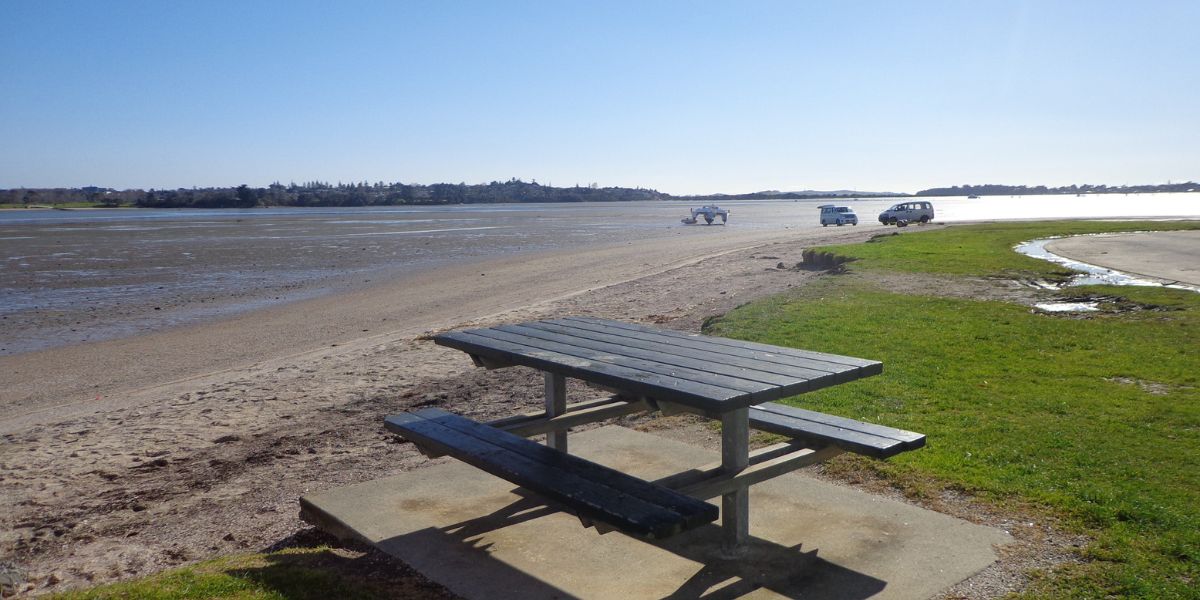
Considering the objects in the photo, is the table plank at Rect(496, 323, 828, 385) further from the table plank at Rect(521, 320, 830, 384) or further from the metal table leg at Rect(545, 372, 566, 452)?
the metal table leg at Rect(545, 372, 566, 452)

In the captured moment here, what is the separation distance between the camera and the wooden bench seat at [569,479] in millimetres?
3559

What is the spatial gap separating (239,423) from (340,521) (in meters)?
3.59

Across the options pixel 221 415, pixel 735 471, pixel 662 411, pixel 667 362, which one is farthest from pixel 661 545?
pixel 221 415

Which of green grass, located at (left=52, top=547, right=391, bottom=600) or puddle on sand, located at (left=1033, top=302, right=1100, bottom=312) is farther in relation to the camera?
puddle on sand, located at (left=1033, top=302, right=1100, bottom=312)

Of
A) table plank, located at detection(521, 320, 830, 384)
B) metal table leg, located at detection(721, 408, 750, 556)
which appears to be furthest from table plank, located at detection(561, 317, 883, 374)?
metal table leg, located at detection(721, 408, 750, 556)

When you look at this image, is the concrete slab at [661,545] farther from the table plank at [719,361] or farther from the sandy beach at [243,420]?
the table plank at [719,361]

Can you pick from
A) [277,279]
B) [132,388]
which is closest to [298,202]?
[277,279]

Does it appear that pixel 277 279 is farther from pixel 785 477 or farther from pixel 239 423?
pixel 785 477

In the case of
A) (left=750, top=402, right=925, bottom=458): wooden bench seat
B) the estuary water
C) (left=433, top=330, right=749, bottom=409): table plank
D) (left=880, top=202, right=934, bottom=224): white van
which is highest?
(left=433, top=330, right=749, bottom=409): table plank

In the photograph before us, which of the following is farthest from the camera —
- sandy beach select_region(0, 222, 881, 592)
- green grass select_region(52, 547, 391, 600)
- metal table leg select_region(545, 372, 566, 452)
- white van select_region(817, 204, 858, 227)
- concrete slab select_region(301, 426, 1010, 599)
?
white van select_region(817, 204, 858, 227)

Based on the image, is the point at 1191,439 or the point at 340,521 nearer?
the point at 340,521

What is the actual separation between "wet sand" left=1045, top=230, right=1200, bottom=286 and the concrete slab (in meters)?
12.7

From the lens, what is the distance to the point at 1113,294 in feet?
44.4

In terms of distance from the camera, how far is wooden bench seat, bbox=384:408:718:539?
3.56 meters
